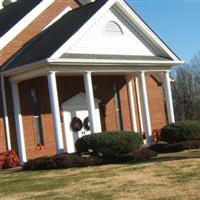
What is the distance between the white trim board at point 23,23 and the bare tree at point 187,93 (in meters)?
38.1

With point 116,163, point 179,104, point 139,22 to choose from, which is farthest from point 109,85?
point 179,104

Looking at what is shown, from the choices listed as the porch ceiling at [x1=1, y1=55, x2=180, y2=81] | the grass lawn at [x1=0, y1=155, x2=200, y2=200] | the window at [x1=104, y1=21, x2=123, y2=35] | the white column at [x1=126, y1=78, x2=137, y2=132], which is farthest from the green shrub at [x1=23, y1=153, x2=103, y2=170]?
the white column at [x1=126, y1=78, x2=137, y2=132]

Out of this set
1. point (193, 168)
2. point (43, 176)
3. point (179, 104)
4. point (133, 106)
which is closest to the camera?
point (193, 168)

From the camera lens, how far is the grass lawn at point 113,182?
39.5ft

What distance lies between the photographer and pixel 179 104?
Answer: 6391 cm

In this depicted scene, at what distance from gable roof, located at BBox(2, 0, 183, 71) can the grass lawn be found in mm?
5509

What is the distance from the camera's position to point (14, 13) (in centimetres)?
2634

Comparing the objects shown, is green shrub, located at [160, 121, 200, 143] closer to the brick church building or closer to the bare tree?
the brick church building

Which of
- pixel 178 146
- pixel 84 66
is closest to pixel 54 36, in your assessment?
pixel 84 66

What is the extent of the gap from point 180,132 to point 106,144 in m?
4.74

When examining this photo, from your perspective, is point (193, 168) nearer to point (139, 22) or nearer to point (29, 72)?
point (29, 72)

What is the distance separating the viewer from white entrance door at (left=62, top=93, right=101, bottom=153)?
25375 millimetres

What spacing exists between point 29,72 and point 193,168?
9260 millimetres

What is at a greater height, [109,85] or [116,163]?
[109,85]
